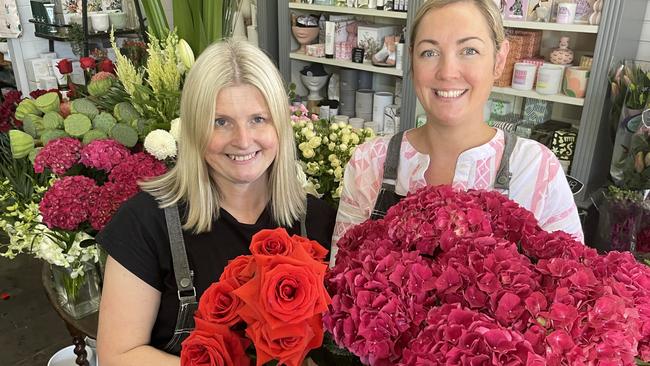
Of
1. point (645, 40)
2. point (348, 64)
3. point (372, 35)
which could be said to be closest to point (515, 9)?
point (645, 40)

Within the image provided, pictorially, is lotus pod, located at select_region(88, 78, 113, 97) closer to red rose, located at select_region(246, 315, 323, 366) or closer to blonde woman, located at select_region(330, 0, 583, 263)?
blonde woman, located at select_region(330, 0, 583, 263)

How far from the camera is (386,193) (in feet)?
3.69

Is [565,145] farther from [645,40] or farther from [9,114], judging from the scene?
[9,114]

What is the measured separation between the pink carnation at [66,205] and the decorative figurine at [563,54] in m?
2.00

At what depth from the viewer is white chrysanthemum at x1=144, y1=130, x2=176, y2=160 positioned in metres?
1.45

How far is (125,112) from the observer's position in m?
1.68

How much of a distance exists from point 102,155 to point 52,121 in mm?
318

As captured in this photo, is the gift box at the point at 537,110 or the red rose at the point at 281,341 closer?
the red rose at the point at 281,341

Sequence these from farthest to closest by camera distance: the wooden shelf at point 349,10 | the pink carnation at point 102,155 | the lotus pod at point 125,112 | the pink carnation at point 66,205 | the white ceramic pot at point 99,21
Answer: the white ceramic pot at point 99,21 → the wooden shelf at point 349,10 → the lotus pod at point 125,112 → the pink carnation at point 102,155 → the pink carnation at point 66,205

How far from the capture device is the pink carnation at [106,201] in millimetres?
1315

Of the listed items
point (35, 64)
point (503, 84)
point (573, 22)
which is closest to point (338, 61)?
point (503, 84)

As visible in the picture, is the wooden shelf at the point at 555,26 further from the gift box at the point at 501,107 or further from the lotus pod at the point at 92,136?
the lotus pod at the point at 92,136

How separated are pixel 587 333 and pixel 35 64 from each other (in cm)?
428

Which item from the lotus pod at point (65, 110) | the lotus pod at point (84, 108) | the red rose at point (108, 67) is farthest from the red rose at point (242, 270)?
the red rose at point (108, 67)
